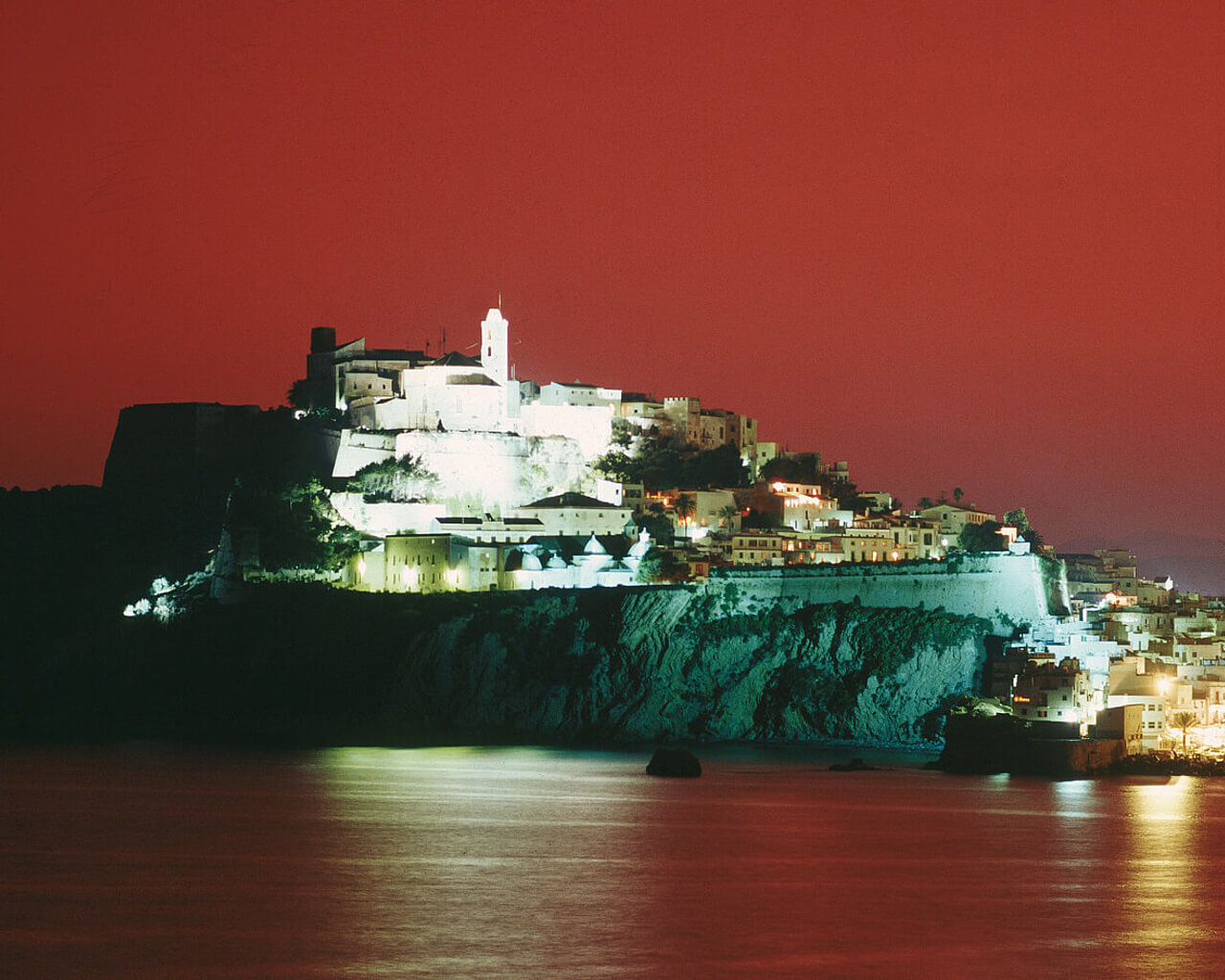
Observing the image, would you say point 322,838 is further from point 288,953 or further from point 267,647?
point 267,647

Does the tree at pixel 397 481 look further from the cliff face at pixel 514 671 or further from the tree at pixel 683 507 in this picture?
the tree at pixel 683 507

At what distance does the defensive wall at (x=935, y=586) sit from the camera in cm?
5947

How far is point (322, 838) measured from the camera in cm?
3991

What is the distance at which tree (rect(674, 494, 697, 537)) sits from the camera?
7931 centimetres

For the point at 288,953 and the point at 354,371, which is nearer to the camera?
the point at 288,953

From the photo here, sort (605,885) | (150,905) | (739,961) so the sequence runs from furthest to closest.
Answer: (605,885), (150,905), (739,961)

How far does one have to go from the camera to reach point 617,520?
7294 cm

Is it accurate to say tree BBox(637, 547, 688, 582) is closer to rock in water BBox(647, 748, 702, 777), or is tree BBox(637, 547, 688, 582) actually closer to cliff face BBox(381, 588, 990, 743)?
cliff face BBox(381, 588, 990, 743)

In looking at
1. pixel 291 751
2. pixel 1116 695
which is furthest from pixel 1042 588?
pixel 291 751

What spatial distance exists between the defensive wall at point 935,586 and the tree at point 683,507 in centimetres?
1406

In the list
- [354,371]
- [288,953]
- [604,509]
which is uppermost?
[354,371]

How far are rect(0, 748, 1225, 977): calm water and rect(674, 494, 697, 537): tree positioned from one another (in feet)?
83.7

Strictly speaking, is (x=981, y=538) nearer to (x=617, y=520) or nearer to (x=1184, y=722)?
(x=617, y=520)

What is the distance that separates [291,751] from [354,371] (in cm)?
2346
